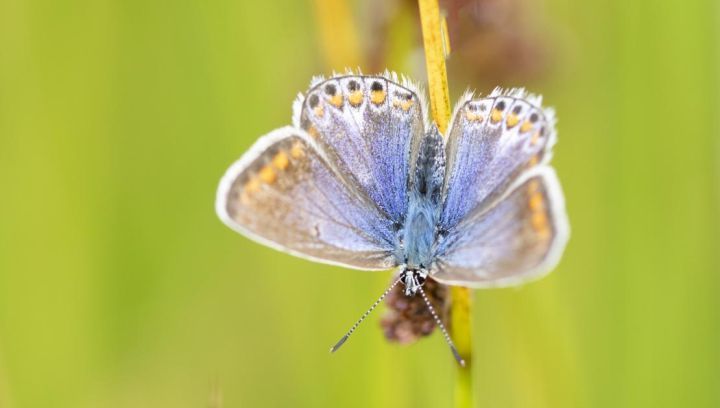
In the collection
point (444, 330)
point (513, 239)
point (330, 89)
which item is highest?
point (330, 89)

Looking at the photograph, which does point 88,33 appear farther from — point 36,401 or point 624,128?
point 624,128

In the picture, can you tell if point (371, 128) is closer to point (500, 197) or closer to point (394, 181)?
point (394, 181)

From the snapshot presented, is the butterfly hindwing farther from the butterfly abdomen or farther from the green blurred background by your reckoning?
the green blurred background

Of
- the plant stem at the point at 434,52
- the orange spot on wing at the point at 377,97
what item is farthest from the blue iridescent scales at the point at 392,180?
the plant stem at the point at 434,52

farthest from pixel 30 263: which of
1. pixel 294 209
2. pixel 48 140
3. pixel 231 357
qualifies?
pixel 294 209

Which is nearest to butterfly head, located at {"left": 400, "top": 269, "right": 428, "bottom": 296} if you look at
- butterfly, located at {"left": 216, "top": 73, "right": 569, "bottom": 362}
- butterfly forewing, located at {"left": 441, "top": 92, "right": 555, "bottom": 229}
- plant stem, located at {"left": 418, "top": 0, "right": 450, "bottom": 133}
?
butterfly, located at {"left": 216, "top": 73, "right": 569, "bottom": 362}

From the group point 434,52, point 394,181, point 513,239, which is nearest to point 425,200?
point 394,181

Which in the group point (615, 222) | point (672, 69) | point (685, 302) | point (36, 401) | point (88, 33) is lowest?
point (36, 401)
